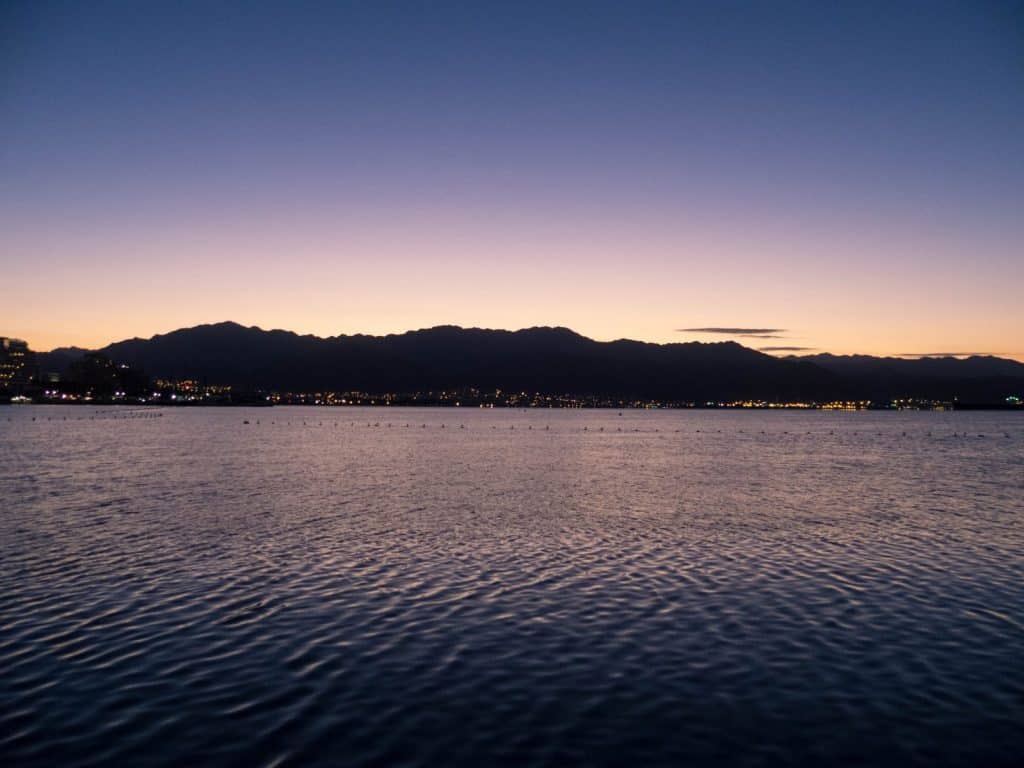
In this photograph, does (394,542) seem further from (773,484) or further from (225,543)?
(773,484)

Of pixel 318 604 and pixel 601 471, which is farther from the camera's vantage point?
pixel 601 471

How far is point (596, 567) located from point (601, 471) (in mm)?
49631

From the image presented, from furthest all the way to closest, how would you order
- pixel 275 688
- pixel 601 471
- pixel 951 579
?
pixel 601 471 → pixel 951 579 → pixel 275 688

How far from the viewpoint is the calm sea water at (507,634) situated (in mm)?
14477

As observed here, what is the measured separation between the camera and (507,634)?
21.2 m

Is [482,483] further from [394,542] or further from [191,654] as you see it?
[191,654]

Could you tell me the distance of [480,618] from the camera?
22.8 metres

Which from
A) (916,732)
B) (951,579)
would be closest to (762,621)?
(916,732)

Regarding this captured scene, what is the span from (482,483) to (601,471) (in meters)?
19.7

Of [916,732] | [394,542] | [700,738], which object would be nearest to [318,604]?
[394,542]

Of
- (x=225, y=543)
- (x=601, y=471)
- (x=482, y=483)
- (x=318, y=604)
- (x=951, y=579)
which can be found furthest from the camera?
(x=601, y=471)

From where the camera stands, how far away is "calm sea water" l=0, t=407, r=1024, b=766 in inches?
570

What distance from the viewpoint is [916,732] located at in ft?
49.2

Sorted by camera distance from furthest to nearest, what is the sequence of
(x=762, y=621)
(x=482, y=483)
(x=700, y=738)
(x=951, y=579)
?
(x=482, y=483) < (x=951, y=579) < (x=762, y=621) < (x=700, y=738)
